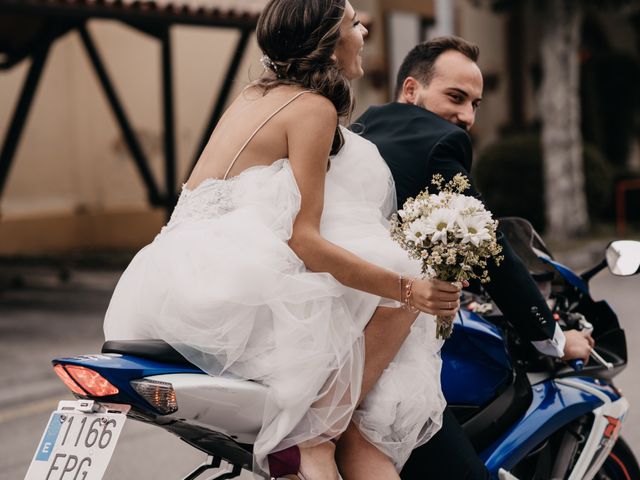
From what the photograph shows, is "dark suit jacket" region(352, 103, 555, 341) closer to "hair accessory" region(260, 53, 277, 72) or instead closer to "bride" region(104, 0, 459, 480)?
"bride" region(104, 0, 459, 480)

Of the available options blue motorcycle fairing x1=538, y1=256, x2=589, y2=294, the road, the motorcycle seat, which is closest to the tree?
the road

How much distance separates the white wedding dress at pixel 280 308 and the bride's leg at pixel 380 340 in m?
0.02

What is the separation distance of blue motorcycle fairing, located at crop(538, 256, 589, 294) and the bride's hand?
818 mm

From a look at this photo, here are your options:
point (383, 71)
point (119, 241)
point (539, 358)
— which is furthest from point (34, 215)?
point (539, 358)

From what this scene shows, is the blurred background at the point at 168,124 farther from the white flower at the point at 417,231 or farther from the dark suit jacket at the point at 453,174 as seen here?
the white flower at the point at 417,231

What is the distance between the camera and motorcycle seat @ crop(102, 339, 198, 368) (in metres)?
2.39

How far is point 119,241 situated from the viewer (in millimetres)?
15906

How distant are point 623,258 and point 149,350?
147 centimetres

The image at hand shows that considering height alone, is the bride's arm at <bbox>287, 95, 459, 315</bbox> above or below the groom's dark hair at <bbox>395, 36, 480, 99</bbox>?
below

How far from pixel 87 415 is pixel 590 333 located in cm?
159

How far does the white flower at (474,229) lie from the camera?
2340 mm

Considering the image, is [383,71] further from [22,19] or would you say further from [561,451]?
[561,451]

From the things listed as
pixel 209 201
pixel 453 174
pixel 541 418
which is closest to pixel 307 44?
pixel 209 201

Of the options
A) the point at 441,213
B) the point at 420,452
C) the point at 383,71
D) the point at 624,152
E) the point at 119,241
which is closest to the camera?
the point at 441,213
